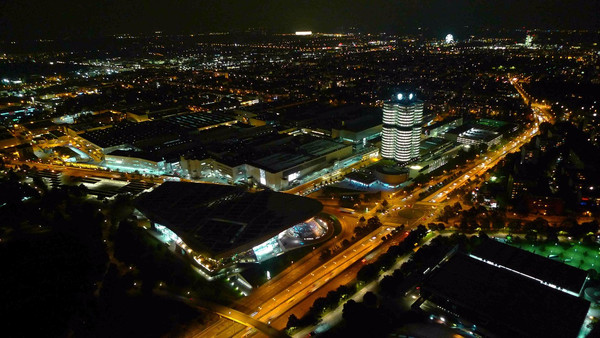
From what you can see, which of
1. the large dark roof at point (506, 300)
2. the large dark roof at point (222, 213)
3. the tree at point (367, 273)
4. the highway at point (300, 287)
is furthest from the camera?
the large dark roof at point (222, 213)

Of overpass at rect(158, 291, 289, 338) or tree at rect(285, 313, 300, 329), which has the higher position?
tree at rect(285, 313, 300, 329)

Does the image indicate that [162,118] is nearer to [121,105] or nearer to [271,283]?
[121,105]

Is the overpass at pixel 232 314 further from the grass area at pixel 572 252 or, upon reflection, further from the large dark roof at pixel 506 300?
the grass area at pixel 572 252

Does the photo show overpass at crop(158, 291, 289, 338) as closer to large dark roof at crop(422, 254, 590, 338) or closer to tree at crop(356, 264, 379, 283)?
tree at crop(356, 264, 379, 283)

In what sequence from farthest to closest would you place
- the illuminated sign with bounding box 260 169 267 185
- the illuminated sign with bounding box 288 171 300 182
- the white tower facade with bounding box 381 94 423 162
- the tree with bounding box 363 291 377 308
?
the white tower facade with bounding box 381 94 423 162 < the illuminated sign with bounding box 288 171 300 182 < the illuminated sign with bounding box 260 169 267 185 < the tree with bounding box 363 291 377 308

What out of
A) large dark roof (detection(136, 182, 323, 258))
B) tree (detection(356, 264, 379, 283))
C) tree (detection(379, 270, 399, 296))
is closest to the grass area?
tree (detection(379, 270, 399, 296))

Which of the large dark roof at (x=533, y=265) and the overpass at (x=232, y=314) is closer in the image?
the overpass at (x=232, y=314)

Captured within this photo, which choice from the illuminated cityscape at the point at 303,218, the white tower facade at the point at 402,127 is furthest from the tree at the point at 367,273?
the white tower facade at the point at 402,127
